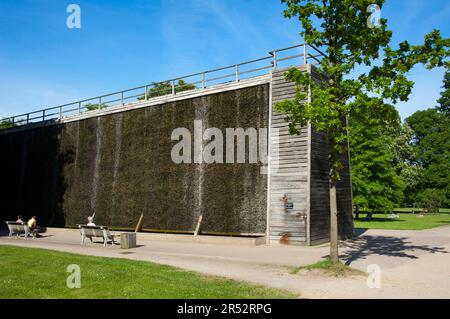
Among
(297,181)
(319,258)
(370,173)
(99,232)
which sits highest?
(370,173)

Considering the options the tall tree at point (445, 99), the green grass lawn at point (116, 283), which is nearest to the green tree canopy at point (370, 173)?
the tall tree at point (445, 99)

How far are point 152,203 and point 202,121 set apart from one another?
6.22 metres

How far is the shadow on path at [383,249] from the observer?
13.8 metres

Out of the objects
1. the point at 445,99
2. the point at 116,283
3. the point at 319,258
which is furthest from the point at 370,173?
the point at 116,283

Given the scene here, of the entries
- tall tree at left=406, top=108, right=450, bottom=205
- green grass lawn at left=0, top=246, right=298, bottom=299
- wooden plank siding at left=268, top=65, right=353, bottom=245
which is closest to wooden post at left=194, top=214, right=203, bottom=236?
wooden plank siding at left=268, top=65, right=353, bottom=245

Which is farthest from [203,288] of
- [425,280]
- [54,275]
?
[425,280]

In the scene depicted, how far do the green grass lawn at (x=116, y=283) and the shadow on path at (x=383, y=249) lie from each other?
5.46 meters

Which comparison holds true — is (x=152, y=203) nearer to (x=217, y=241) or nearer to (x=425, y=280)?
(x=217, y=241)

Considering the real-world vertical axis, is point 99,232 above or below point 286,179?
below

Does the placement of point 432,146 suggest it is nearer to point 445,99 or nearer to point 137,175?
point 445,99

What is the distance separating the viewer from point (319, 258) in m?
13.4

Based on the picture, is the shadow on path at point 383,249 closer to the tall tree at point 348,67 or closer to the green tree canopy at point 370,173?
the tall tree at point 348,67

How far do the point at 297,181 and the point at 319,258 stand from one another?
521cm

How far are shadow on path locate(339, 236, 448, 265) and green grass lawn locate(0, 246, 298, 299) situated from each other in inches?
215
